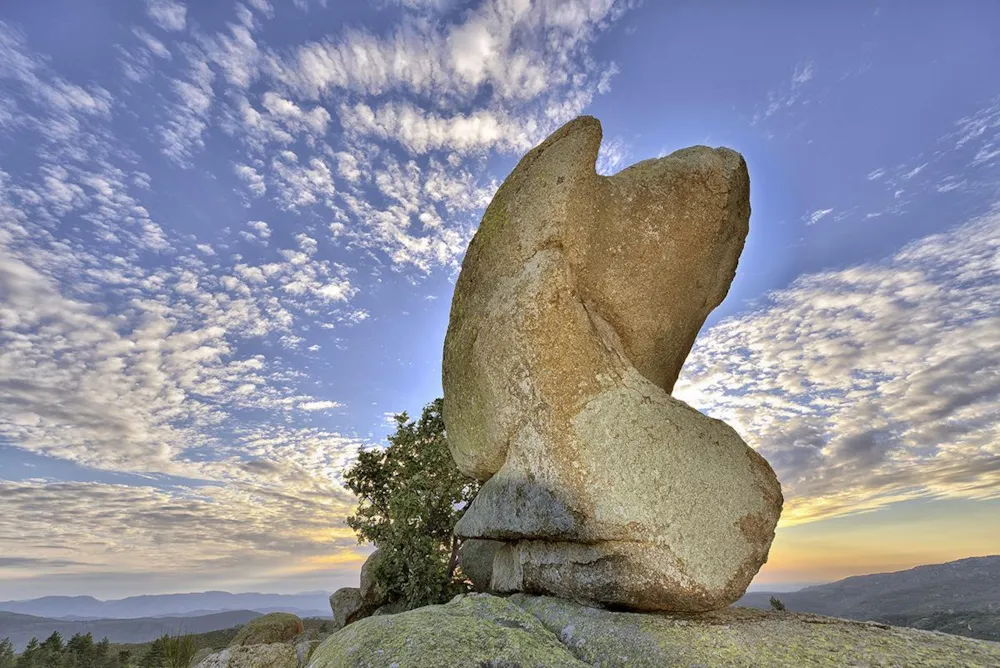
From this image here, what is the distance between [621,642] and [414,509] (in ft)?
61.8

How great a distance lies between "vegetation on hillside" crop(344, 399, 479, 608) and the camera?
83.5 feet

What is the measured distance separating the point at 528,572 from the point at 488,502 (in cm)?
197

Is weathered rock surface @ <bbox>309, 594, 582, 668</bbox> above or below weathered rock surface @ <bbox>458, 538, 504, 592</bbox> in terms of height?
below

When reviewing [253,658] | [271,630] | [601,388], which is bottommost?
[271,630]

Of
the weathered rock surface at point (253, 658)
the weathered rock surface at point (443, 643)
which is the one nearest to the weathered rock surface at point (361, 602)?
the weathered rock surface at point (253, 658)

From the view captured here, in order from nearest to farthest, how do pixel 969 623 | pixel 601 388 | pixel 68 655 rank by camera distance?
pixel 601 388 → pixel 68 655 → pixel 969 623

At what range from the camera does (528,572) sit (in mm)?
12695

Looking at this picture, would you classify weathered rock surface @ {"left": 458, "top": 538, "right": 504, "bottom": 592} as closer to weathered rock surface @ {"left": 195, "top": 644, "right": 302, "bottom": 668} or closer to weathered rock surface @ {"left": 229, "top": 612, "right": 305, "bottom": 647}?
weathered rock surface @ {"left": 195, "top": 644, "right": 302, "bottom": 668}

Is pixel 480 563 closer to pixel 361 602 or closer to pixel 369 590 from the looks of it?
pixel 369 590

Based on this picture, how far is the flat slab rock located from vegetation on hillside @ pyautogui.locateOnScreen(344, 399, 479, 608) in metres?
16.6

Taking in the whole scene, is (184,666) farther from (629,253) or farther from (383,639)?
(629,253)

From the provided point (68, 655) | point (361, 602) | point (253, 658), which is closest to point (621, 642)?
point (253, 658)

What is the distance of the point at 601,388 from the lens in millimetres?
12477

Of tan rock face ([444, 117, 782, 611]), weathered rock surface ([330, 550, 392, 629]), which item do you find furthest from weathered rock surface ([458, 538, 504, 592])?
weathered rock surface ([330, 550, 392, 629])
